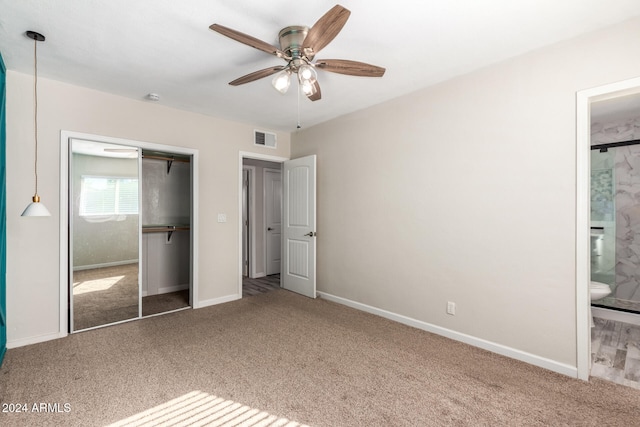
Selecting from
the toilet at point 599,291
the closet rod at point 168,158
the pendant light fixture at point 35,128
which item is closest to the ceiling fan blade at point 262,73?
the pendant light fixture at point 35,128

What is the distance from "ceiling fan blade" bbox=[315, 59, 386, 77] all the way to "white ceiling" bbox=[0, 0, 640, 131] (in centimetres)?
26

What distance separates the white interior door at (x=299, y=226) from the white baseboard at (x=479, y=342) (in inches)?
33.9

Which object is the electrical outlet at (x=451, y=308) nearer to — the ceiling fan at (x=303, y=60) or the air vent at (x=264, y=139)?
the ceiling fan at (x=303, y=60)

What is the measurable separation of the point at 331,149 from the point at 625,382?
3585mm

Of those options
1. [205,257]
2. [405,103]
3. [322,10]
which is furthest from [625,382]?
[205,257]

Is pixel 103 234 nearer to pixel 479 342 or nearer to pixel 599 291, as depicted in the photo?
pixel 479 342

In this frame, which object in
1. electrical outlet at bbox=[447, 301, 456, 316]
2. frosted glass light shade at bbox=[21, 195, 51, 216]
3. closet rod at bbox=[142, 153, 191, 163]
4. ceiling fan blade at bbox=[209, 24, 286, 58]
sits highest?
ceiling fan blade at bbox=[209, 24, 286, 58]

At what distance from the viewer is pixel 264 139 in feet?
15.4

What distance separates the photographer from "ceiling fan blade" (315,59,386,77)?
213cm

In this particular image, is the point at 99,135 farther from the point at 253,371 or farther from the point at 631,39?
the point at 631,39

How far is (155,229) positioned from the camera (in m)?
4.29

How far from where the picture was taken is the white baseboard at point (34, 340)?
280 centimetres

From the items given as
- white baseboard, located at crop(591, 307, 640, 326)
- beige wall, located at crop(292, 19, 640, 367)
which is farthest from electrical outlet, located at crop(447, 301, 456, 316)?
white baseboard, located at crop(591, 307, 640, 326)

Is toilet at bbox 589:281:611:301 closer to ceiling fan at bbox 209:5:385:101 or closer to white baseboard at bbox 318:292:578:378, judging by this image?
white baseboard at bbox 318:292:578:378
